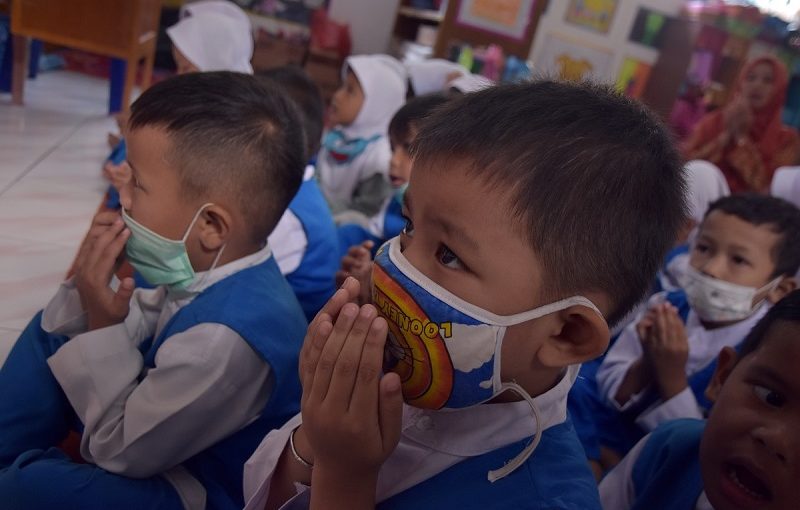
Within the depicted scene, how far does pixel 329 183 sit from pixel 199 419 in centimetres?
254

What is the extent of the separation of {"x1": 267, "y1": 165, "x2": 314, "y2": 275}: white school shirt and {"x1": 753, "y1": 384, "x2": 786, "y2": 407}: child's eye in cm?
142

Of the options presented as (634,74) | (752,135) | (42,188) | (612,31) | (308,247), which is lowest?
(42,188)

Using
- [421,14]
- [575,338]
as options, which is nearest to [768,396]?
[575,338]

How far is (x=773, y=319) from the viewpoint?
1031mm

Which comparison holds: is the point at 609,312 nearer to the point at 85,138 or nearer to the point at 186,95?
the point at 186,95

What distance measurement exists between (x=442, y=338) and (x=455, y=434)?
5.8 inches

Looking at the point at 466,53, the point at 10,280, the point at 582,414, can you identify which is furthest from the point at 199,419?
the point at 466,53

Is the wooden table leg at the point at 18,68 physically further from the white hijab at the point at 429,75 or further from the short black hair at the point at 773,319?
the short black hair at the point at 773,319

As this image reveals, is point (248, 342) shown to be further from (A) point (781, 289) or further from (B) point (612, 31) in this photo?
(B) point (612, 31)

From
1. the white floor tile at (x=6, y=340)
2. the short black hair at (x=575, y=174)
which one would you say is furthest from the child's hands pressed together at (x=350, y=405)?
the white floor tile at (x=6, y=340)

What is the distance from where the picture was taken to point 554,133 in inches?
29.8

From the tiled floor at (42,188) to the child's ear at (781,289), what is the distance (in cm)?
208

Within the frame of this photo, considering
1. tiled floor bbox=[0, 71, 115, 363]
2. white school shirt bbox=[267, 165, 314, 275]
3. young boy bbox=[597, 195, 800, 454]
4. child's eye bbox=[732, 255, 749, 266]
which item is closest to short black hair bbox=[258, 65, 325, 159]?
white school shirt bbox=[267, 165, 314, 275]

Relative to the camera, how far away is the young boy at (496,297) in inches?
29.4
